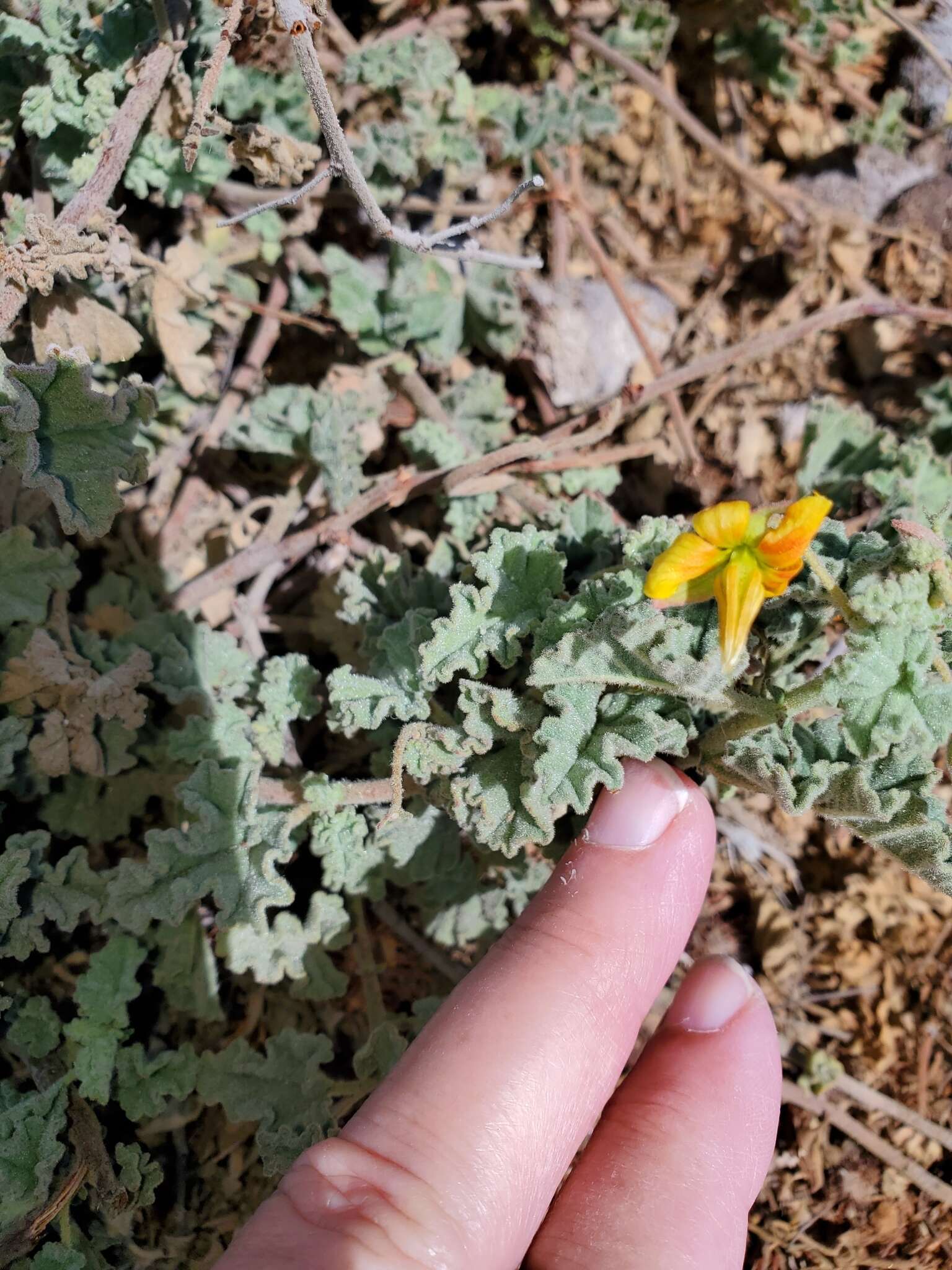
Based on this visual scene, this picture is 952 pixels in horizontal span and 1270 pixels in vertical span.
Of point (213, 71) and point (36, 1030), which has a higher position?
point (213, 71)

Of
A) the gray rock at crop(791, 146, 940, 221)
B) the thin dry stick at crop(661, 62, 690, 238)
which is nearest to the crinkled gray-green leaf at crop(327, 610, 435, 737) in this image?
the thin dry stick at crop(661, 62, 690, 238)

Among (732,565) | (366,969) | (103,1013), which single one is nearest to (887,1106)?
(366,969)

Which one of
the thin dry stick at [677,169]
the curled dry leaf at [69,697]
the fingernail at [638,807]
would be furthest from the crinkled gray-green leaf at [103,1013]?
the thin dry stick at [677,169]

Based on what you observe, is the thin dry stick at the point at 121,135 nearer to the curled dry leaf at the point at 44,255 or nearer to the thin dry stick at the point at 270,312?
the curled dry leaf at the point at 44,255

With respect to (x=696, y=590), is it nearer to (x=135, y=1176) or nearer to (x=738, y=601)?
(x=738, y=601)

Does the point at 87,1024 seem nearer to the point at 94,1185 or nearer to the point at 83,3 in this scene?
the point at 94,1185

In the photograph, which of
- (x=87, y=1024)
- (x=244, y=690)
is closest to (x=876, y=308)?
(x=244, y=690)
